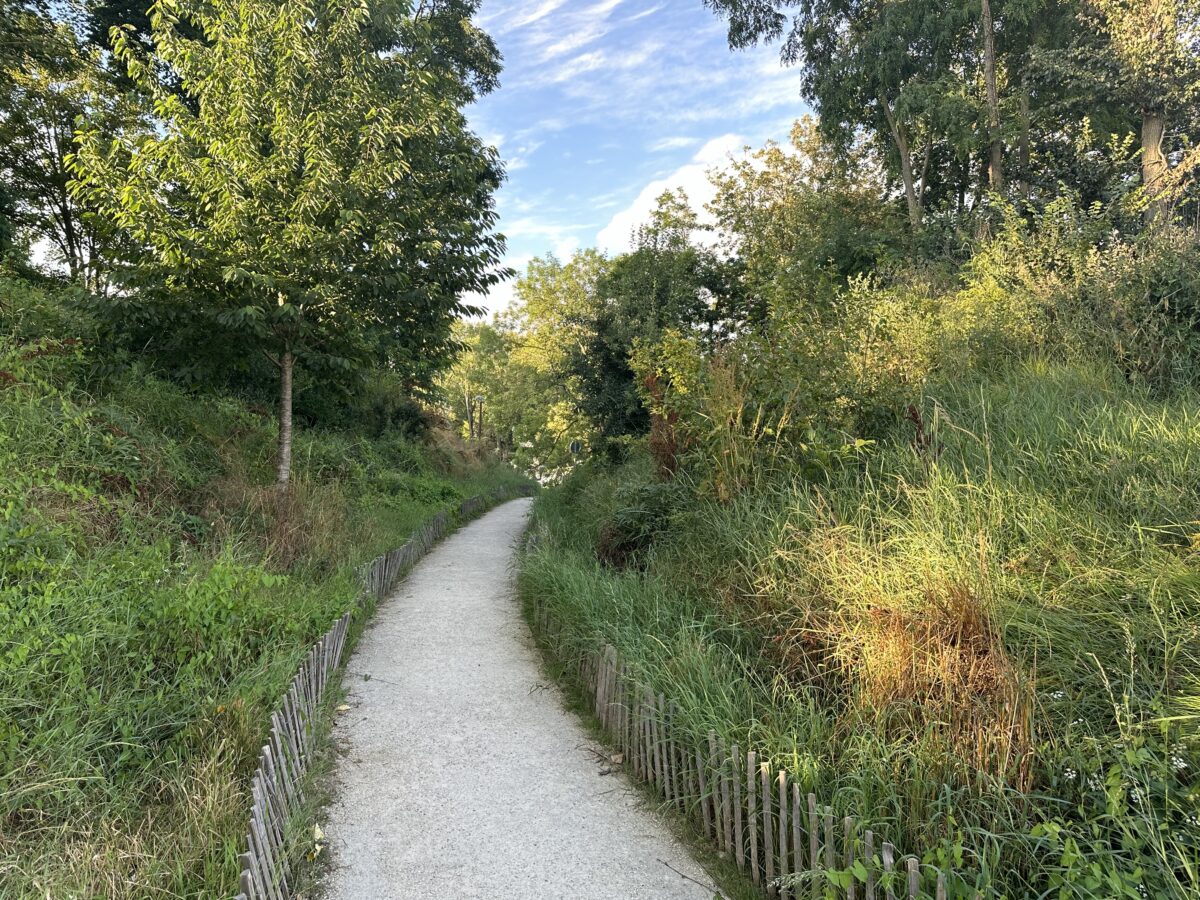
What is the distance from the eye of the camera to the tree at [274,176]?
22.9ft

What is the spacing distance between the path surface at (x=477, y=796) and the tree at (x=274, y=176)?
4.40 metres

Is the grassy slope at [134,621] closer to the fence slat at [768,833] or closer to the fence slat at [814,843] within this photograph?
the fence slat at [768,833]

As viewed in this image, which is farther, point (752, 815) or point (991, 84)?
point (991, 84)

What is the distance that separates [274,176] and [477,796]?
7.32 m

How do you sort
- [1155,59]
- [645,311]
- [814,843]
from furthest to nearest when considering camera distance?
1. [645,311]
2. [1155,59]
3. [814,843]

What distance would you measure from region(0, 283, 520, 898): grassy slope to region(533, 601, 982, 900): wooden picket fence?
7.41 feet

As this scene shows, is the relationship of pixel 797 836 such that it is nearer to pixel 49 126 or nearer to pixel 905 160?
pixel 49 126

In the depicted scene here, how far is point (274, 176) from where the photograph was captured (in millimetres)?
7375

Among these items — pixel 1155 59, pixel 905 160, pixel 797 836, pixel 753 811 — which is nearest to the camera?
pixel 797 836

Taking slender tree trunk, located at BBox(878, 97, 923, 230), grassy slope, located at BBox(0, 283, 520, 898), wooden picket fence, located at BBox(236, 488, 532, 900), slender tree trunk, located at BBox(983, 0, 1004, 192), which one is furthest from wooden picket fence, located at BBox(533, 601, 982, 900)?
slender tree trunk, located at BBox(878, 97, 923, 230)

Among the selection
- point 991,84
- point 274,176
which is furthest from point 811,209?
point 274,176

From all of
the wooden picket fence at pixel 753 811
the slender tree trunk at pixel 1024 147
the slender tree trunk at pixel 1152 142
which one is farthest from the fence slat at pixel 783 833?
the slender tree trunk at pixel 1024 147

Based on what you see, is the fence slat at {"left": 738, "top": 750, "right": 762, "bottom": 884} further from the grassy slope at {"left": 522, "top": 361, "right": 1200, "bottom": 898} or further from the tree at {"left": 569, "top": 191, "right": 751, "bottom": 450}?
the tree at {"left": 569, "top": 191, "right": 751, "bottom": 450}

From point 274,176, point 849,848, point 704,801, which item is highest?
point 274,176
